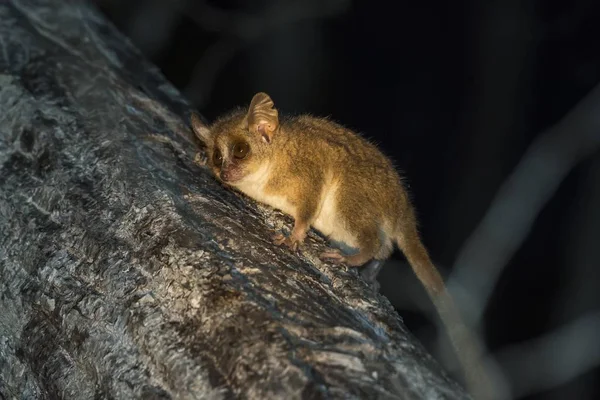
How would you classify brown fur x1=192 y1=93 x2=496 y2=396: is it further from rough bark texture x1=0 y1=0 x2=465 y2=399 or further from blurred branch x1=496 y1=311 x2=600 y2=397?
blurred branch x1=496 y1=311 x2=600 y2=397

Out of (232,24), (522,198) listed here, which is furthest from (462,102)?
(232,24)

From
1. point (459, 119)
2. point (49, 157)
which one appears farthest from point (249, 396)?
point (459, 119)

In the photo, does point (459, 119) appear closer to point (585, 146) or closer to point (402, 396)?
point (585, 146)

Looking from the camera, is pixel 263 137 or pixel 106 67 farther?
pixel 106 67

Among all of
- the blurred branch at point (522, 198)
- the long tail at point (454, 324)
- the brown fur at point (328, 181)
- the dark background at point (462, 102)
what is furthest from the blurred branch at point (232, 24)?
the long tail at point (454, 324)

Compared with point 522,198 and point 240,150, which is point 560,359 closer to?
point 522,198

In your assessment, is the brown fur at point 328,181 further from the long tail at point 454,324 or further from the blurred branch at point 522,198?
the blurred branch at point 522,198
